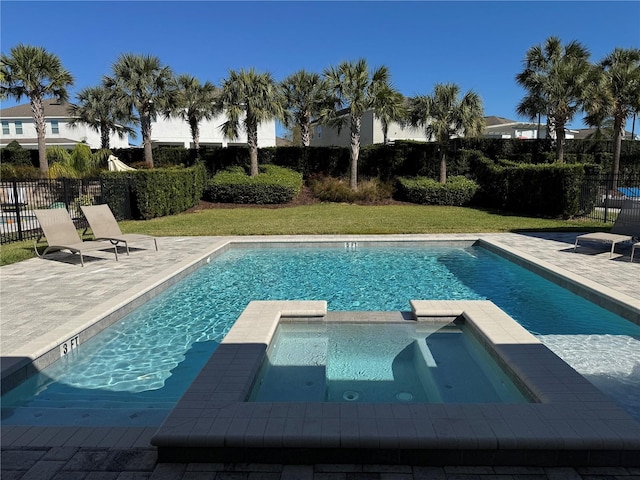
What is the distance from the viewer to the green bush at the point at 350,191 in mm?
23047

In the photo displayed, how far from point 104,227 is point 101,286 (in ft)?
11.4

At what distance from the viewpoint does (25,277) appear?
7699 millimetres

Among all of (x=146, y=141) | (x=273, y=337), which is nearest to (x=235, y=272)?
(x=273, y=337)

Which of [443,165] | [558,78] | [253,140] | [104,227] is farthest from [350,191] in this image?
[104,227]

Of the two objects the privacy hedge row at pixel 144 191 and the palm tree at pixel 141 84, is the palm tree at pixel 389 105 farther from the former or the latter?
the palm tree at pixel 141 84

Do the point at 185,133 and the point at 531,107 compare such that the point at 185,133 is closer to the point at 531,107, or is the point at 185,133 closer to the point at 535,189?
the point at 531,107

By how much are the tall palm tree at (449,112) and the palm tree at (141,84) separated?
1314cm

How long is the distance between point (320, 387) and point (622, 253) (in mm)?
8494

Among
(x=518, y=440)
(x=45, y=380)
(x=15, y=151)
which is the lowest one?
(x=45, y=380)

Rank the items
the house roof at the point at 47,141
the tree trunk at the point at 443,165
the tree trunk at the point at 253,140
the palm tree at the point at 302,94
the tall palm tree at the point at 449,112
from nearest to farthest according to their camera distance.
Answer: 1. the tall palm tree at the point at 449,112
2. the tree trunk at the point at 253,140
3. the tree trunk at the point at 443,165
4. the palm tree at the point at 302,94
5. the house roof at the point at 47,141

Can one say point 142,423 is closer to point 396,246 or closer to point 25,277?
point 25,277

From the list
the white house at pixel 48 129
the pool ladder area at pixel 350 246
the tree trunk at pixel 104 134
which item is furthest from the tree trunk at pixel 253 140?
the white house at pixel 48 129

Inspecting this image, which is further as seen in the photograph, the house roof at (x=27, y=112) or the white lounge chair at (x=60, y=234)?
the house roof at (x=27, y=112)

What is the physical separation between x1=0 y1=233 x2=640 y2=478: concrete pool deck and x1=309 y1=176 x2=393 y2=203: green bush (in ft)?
35.9
